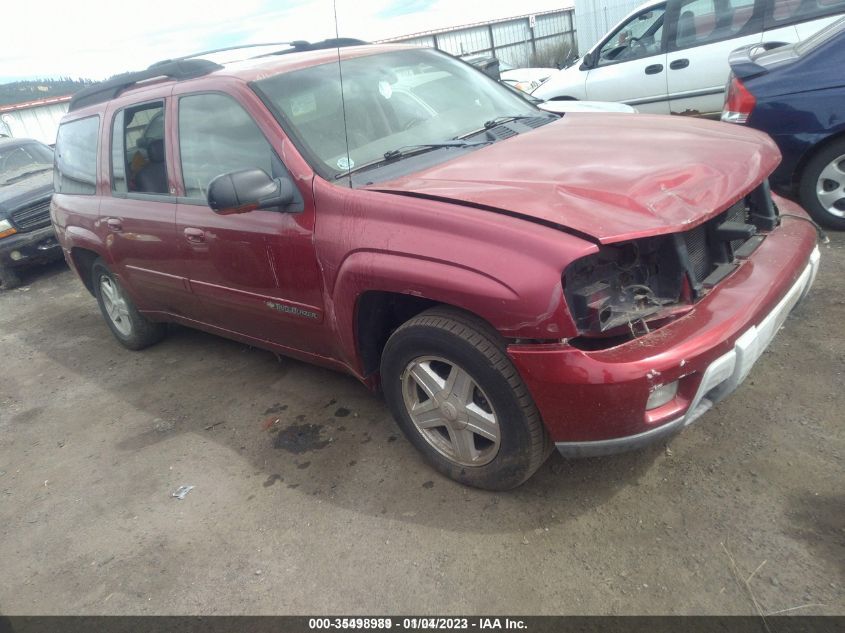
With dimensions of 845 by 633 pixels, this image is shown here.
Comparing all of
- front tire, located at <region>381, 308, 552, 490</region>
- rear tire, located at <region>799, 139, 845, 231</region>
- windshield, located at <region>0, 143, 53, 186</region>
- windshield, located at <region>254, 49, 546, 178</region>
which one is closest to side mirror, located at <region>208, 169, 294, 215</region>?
windshield, located at <region>254, 49, 546, 178</region>

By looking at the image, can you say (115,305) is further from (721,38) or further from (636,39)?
(721,38)

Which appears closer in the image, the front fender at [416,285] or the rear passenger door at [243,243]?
the front fender at [416,285]

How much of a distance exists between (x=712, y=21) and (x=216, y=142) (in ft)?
17.9

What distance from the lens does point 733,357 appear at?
220 centimetres

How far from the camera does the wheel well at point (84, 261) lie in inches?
193

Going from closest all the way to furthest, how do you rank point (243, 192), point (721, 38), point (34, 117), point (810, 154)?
point (243, 192)
point (810, 154)
point (721, 38)
point (34, 117)

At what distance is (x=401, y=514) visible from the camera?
8.75 ft

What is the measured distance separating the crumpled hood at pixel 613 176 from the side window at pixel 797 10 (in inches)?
151

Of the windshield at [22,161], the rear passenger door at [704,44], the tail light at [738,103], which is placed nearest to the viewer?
the tail light at [738,103]

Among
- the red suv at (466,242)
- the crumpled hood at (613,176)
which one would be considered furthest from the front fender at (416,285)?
the crumpled hood at (613,176)

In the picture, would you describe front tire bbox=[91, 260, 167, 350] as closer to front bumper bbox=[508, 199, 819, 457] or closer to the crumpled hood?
the crumpled hood

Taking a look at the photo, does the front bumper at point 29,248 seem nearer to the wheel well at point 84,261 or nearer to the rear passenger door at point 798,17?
the wheel well at point 84,261

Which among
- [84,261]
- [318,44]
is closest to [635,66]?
[318,44]

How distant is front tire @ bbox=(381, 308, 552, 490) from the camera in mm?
2297
